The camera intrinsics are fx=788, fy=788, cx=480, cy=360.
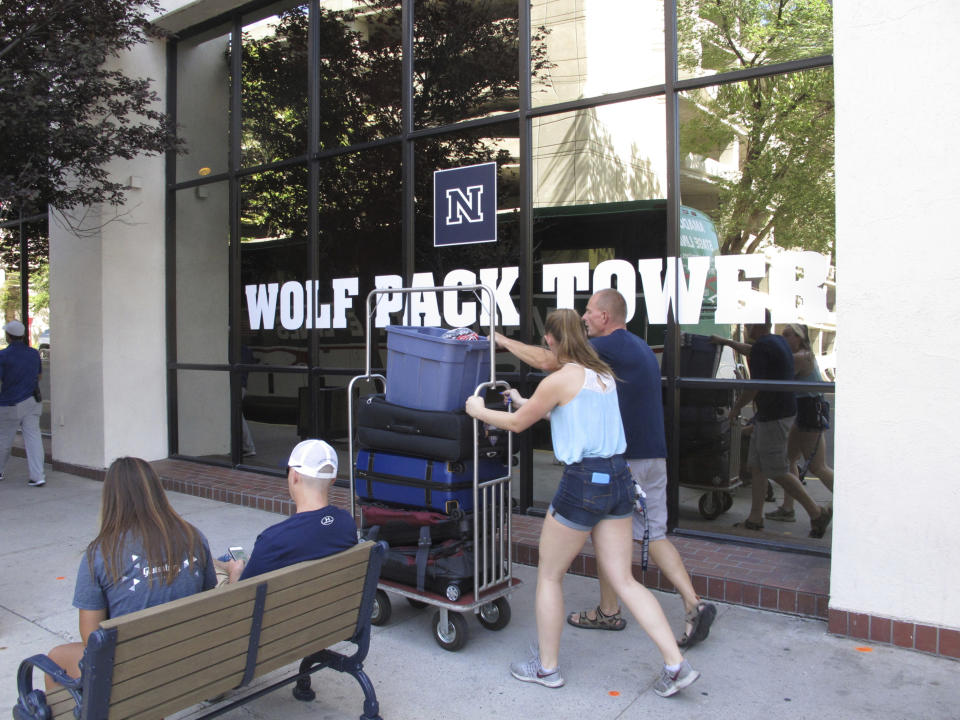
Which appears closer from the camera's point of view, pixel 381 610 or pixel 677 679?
pixel 677 679

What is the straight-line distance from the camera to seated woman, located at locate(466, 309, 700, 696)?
3.39 metres

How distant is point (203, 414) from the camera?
349 inches

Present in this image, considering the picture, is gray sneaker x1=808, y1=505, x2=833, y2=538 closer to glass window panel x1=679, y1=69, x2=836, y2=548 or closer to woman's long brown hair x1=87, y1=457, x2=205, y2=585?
glass window panel x1=679, y1=69, x2=836, y2=548

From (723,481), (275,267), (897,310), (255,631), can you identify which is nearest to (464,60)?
(275,267)

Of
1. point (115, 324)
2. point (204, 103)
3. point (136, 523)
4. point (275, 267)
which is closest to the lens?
point (136, 523)

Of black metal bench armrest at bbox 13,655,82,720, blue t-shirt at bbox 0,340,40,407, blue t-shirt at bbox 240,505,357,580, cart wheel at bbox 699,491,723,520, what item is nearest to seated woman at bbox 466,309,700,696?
blue t-shirt at bbox 240,505,357,580

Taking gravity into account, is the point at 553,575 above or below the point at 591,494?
below

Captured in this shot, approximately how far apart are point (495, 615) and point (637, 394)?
141 cm

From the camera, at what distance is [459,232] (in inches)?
257

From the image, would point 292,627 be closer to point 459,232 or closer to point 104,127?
point 459,232

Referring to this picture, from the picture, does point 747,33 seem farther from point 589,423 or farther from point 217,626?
point 217,626

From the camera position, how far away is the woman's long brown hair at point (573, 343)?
3506mm

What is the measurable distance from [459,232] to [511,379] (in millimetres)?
1302

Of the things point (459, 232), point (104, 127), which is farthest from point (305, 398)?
point (104, 127)
